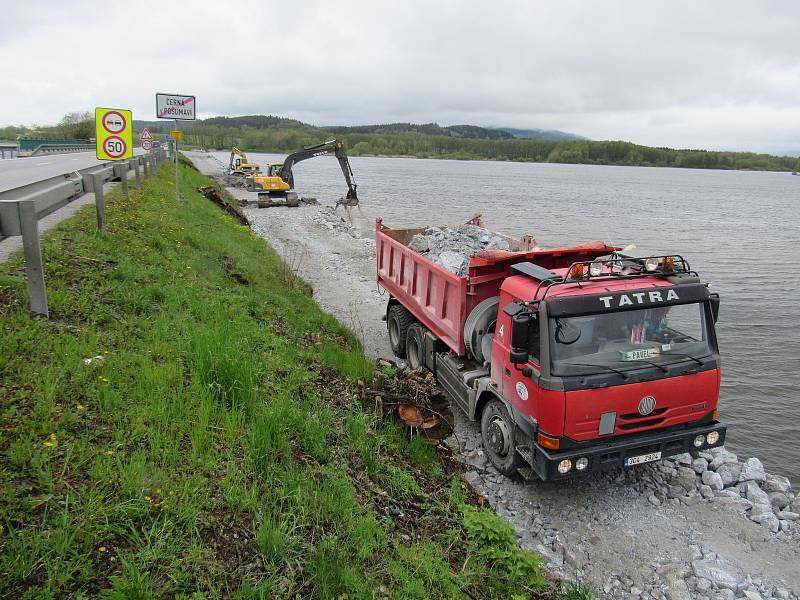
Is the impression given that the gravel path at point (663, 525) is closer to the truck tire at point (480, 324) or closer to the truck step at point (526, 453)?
the truck step at point (526, 453)

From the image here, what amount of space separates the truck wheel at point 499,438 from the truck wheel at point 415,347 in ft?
7.73

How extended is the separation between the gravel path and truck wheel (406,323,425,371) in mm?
1627

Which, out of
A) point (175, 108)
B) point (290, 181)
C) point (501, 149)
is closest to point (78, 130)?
point (290, 181)

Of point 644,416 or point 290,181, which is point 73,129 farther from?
point 644,416

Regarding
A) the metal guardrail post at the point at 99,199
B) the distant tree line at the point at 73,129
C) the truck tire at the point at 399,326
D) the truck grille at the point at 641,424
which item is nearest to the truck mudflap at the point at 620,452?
the truck grille at the point at 641,424

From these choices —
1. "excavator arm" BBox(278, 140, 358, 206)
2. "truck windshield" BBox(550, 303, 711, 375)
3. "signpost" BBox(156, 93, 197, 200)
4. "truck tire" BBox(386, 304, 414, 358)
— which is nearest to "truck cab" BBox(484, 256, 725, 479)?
"truck windshield" BBox(550, 303, 711, 375)

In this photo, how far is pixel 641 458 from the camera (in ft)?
17.5

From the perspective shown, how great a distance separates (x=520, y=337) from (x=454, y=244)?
4.08 m

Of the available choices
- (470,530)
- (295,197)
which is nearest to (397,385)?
(470,530)

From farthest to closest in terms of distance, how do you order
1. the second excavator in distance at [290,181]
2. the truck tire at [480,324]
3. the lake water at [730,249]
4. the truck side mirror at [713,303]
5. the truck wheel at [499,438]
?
the second excavator in distance at [290,181], the lake water at [730,249], the truck tire at [480,324], the truck wheel at [499,438], the truck side mirror at [713,303]

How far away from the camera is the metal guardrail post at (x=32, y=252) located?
5.03 metres

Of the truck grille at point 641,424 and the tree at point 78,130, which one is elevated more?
the tree at point 78,130

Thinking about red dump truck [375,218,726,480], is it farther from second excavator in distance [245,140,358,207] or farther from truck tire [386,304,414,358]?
second excavator in distance [245,140,358,207]

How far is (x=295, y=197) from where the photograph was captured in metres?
32.5
